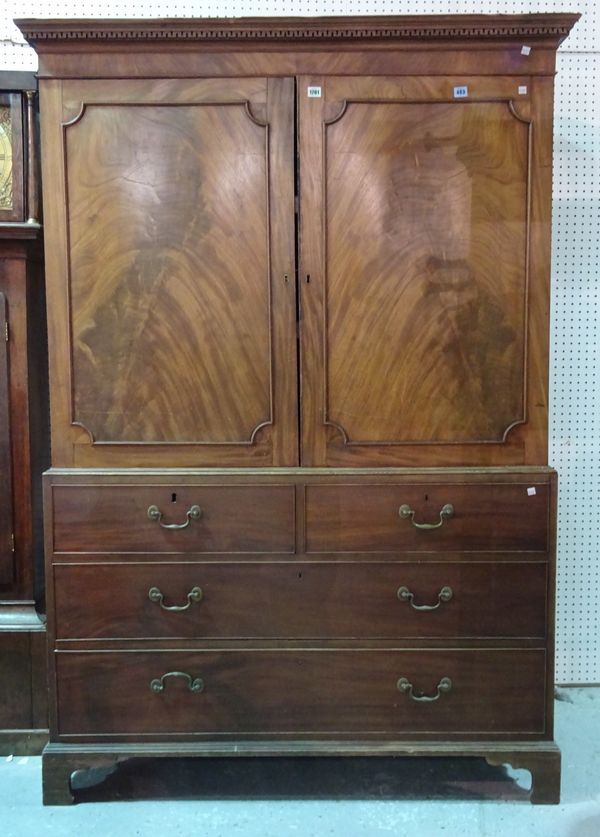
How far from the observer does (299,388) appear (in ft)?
7.29

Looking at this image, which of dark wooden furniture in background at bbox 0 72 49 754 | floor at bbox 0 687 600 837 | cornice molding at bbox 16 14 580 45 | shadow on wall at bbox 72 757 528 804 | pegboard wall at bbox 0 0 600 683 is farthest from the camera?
pegboard wall at bbox 0 0 600 683

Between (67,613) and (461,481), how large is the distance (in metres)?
1.27

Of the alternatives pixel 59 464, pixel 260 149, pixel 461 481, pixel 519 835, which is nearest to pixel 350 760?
pixel 519 835

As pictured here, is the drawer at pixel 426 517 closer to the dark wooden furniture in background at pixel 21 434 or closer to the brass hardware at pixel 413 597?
the brass hardware at pixel 413 597

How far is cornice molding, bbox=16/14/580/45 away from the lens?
6.82 feet

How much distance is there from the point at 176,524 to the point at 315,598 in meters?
0.48

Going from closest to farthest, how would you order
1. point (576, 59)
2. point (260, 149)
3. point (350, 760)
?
point (260, 149)
point (350, 760)
point (576, 59)

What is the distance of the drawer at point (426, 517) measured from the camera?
222 cm

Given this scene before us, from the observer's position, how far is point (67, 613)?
2.26 m

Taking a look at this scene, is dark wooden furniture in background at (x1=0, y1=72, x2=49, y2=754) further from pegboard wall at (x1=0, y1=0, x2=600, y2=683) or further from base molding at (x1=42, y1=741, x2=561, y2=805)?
pegboard wall at (x1=0, y1=0, x2=600, y2=683)

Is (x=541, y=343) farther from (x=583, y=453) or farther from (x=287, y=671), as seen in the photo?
(x=287, y=671)

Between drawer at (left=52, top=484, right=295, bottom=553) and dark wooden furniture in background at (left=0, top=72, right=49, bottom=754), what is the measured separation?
0.41 meters

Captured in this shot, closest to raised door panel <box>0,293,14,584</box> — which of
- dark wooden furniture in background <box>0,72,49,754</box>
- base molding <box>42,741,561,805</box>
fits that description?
dark wooden furniture in background <box>0,72,49,754</box>

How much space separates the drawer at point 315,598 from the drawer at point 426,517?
0.07 metres
